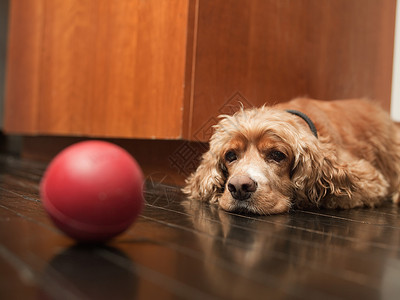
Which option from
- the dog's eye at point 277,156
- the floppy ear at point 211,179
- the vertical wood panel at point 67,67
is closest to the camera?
the dog's eye at point 277,156

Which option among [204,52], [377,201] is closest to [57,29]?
[204,52]

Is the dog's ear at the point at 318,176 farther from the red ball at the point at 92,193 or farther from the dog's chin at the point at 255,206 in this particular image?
the red ball at the point at 92,193

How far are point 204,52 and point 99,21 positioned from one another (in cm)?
126

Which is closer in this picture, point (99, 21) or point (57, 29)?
point (99, 21)

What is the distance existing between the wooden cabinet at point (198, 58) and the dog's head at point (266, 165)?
1.49ft

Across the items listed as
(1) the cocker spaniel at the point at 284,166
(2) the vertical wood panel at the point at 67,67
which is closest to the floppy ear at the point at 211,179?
(1) the cocker spaniel at the point at 284,166

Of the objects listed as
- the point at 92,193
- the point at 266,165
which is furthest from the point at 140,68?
the point at 92,193

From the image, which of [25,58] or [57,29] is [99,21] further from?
[25,58]

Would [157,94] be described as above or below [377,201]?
above

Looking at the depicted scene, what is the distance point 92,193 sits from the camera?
111 cm

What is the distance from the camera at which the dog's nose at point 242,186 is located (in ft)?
6.24

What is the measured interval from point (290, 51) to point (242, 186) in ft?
4.66

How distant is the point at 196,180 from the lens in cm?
246

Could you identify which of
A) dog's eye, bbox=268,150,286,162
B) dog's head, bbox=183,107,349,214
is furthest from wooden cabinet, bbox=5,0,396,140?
dog's eye, bbox=268,150,286,162
